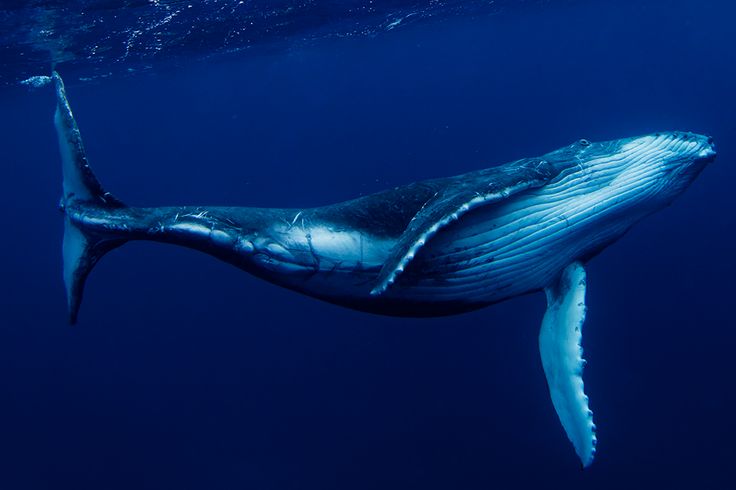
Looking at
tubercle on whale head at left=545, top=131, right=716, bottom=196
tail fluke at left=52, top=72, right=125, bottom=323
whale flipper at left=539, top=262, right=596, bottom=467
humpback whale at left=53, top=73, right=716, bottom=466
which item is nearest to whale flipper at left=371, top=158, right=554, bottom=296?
humpback whale at left=53, top=73, right=716, bottom=466

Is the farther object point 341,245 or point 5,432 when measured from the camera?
point 5,432

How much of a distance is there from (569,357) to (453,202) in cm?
210

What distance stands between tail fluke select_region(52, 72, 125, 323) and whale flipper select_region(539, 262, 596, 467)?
4.27m

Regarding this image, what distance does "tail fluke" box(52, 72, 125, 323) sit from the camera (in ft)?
16.8

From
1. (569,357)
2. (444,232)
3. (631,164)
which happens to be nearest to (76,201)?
(444,232)

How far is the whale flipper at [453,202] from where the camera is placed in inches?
167

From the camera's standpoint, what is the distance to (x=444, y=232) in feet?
15.3

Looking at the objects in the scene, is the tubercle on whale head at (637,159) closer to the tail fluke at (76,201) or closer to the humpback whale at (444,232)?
the humpback whale at (444,232)

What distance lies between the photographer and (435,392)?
2192 centimetres

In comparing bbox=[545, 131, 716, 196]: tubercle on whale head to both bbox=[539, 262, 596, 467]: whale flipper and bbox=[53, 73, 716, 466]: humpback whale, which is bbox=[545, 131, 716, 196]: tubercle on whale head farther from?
bbox=[539, 262, 596, 467]: whale flipper

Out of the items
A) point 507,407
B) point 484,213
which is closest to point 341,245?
point 484,213

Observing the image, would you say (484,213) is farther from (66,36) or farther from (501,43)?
(501,43)

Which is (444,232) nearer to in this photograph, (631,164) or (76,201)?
(631,164)

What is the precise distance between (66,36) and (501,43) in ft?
195
